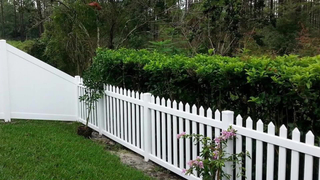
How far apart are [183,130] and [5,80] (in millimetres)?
4522

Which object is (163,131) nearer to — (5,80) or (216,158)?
(216,158)

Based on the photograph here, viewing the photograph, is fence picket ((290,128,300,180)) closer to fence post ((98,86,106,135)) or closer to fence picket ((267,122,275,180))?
fence picket ((267,122,275,180))

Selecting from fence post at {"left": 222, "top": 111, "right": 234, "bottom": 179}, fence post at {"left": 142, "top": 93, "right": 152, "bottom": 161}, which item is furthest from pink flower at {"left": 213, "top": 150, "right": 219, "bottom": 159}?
fence post at {"left": 142, "top": 93, "right": 152, "bottom": 161}

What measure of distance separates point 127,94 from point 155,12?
6398 mm

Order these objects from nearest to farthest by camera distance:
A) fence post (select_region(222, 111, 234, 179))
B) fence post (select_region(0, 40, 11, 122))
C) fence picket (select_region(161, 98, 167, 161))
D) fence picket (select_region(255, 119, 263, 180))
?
fence picket (select_region(255, 119, 263, 180)) < fence post (select_region(222, 111, 234, 179)) < fence picket (select_region(161, 98, 167, 161)) < fence post (select_region(0, 40, 11, 122))

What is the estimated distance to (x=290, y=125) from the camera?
3.10 m

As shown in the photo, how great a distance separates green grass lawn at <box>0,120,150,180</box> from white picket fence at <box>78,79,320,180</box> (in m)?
0.46

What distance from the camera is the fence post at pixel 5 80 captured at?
6719mm

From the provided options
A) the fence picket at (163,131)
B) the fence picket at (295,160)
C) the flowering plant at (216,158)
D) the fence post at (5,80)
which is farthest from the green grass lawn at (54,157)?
the fence picket at (295,160)

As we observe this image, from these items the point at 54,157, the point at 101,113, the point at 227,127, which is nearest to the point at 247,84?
the point at 227,127

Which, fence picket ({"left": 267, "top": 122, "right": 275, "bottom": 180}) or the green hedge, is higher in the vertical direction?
the green hedge

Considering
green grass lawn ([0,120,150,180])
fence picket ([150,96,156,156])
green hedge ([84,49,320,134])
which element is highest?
green hedge ([84,49,320,134])

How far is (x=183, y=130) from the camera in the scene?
4.06 meters

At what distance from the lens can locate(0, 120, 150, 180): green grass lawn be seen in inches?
162
